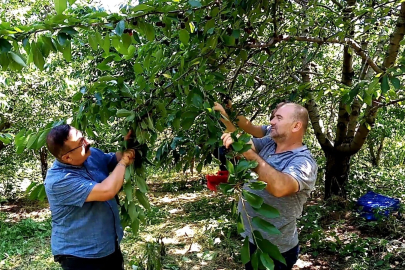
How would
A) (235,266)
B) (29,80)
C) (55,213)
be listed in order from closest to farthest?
(55,213)
(235,266)
(29,80)

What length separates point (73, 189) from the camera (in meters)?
1.75

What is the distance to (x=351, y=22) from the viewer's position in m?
2.94

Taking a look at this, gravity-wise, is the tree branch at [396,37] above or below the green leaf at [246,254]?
above

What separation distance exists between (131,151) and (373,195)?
4226mm

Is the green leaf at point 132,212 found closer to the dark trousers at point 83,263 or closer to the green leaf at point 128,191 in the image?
the green leaf at point 128,191

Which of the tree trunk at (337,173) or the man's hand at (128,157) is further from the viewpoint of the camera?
the tree trunk at (337,173)

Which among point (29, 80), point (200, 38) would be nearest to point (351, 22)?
point (200, 38)

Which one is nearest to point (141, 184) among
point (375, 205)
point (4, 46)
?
point (4, 46)

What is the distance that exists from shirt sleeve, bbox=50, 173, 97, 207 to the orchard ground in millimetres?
745

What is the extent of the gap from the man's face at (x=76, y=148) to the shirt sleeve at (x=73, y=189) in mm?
85

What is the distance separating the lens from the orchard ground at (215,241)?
3.67 metres

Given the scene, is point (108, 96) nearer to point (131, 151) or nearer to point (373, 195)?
point (131, 151)

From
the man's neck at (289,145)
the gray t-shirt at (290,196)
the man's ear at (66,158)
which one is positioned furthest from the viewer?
the man's neck at (289,145)

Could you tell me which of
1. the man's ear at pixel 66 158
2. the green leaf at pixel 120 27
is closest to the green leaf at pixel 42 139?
the man's ear at pixel 66 158
